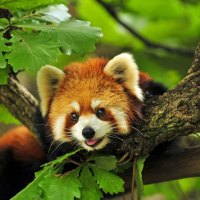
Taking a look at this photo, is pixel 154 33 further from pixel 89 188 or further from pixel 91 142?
pixel 89 188

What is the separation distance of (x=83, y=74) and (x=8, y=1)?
0.79 meters

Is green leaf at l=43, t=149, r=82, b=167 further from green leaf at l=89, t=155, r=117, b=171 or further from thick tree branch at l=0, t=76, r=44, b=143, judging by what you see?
thick tree branch at l=0, t=76, r=44, b=143

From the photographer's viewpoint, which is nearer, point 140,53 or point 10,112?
point 10,112

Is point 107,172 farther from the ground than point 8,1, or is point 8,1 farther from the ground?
point 8,1

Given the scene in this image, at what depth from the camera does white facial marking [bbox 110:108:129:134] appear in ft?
9.94

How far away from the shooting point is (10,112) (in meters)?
3.35

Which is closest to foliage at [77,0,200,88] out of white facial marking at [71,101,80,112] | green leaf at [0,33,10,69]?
white facial marking at [71,101,80,112]

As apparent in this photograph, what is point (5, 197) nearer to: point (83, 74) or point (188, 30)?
point (83, 74)

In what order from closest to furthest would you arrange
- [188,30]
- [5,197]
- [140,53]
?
[5,197] → [140,53] → [188,30]

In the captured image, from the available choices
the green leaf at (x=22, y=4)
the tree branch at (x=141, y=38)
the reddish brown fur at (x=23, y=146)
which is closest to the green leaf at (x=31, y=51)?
the green leaf at (x=22, y=4)

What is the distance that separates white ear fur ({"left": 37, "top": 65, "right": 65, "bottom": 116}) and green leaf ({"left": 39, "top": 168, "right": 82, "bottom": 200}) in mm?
649

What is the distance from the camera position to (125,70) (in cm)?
317

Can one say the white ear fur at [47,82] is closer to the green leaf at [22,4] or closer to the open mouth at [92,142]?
the open mouth at [92,142]

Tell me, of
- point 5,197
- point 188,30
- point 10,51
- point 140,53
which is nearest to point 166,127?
point 10,51
